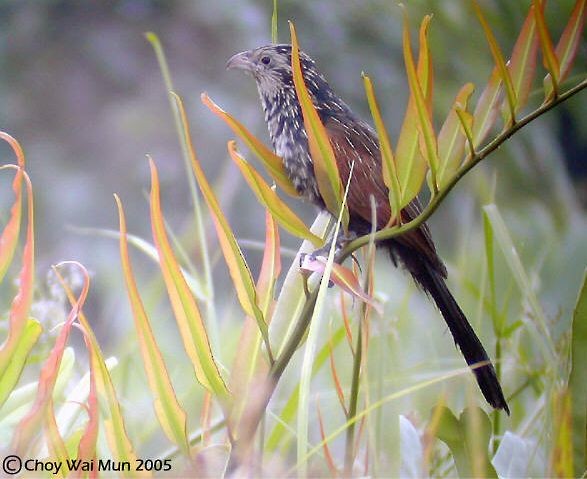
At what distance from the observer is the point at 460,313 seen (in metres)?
0.75

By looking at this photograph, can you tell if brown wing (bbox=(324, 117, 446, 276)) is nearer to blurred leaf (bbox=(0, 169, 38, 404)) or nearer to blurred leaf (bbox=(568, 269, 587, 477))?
blurred leaf (bbox=(568, 269, 587, 477))

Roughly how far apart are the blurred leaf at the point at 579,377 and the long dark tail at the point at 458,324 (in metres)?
0.06

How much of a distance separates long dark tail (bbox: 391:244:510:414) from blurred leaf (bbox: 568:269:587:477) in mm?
60

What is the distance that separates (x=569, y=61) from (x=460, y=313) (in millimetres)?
248

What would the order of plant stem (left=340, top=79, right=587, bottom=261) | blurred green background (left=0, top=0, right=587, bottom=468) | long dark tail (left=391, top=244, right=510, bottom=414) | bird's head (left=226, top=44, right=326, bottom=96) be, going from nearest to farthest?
plant stem (left=340, top=79, right=587, bottom=261) < long dark tail (left=391, top=244, right=510, bottom=414) < bird's head (left=226, top=44, right=326, bottom=96) < blurred green background (left=0, top=0, right=587, bottom=468)

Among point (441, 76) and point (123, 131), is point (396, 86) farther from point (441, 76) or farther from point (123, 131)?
point (123, 131)

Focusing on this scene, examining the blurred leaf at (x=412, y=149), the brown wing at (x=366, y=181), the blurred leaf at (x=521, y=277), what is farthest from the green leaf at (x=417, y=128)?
the blurred leaf at (x=521, y=277)

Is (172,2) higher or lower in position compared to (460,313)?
higher

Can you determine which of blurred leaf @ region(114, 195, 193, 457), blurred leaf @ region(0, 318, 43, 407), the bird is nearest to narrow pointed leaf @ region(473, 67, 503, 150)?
the bird

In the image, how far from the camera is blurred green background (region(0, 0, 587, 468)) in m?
0.98

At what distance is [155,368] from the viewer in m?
0.61

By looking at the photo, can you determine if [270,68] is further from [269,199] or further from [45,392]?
[45,392]

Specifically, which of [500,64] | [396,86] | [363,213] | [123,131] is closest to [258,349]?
[363,213]

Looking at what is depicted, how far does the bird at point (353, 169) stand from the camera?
72 cm
